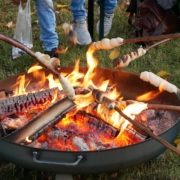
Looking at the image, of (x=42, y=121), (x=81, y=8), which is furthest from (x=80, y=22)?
(x=42, y=121)

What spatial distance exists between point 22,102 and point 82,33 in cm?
191

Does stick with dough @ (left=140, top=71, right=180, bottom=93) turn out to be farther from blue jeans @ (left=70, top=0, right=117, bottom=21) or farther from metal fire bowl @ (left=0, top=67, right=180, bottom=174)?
blue jeans @ (left=70, top=0, right=117, bottom=21)

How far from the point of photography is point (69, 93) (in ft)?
A: 7.37

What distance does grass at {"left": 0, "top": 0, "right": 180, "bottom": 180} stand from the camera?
2.65 m

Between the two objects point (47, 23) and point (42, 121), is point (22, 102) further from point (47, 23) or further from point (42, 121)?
point (47, 23)

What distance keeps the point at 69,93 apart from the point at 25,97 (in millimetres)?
449

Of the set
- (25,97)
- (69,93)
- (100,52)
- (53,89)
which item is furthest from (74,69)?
(100,52)

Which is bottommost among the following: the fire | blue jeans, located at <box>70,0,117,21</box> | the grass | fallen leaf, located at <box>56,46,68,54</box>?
the grass

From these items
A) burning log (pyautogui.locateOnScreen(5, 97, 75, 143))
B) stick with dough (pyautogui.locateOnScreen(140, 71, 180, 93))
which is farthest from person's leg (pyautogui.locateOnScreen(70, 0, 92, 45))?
burning log (pyautogui.locateOnScreen(5, 97, 75, 143))

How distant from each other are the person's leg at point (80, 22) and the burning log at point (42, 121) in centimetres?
204

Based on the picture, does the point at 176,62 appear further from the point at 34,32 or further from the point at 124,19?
the point at 34,32

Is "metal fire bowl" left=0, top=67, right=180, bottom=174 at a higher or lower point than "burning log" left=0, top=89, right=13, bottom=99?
lower

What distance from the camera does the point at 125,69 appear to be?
3928 millimetres

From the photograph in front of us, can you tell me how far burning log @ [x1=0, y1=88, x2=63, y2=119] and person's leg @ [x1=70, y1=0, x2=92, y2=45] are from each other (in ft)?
5.80
